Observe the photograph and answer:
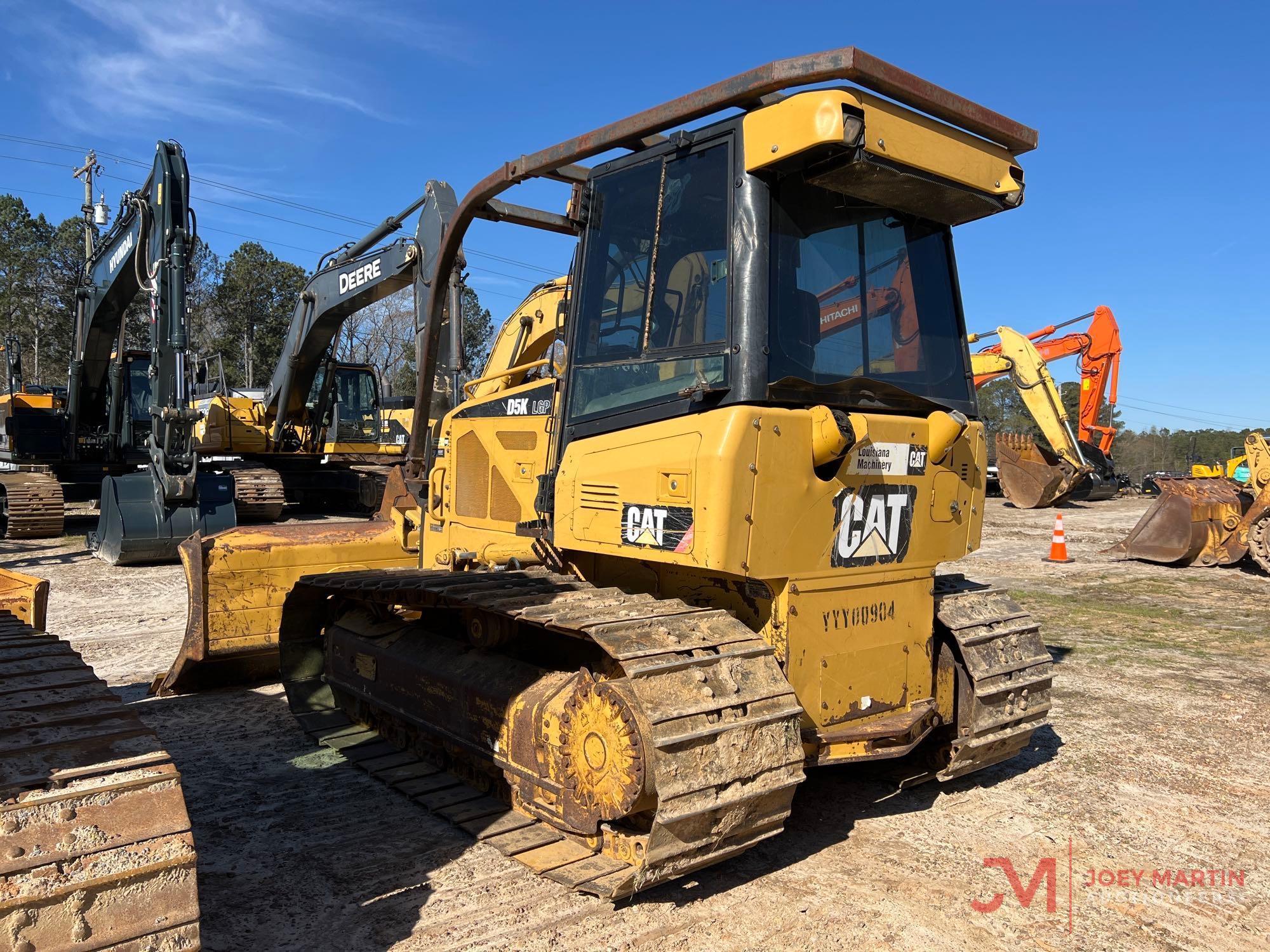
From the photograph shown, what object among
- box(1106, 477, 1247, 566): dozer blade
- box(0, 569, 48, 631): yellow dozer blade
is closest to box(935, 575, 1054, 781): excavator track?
box(0, 569, 48, 631): yellow dozer blade

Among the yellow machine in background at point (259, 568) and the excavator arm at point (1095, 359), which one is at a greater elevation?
the excavator arm at point (1095, 359)

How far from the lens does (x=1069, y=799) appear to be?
15.4 ft

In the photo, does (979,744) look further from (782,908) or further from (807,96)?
(807,96)

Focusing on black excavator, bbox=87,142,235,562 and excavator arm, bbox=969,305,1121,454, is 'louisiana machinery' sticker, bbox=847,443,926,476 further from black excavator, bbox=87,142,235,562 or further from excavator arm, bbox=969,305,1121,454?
excavator arm, bbox=969,305,1121,454

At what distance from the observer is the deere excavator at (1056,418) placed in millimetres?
21734

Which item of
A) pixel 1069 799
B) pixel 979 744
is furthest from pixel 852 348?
pixel 1069 799

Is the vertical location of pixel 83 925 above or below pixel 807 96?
below

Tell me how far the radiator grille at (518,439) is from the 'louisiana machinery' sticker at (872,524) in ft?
5.64

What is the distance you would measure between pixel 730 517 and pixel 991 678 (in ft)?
5.91

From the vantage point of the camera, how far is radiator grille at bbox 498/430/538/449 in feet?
16.0

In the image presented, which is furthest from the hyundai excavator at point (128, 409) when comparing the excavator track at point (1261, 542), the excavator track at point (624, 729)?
the excavator track at point (1261, 542)

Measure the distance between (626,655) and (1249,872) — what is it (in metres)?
2.89

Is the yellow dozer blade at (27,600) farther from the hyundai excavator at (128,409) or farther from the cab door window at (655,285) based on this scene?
the hyundai excavator at (128,409)

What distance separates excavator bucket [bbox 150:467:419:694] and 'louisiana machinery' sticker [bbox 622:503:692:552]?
320 centimetres
